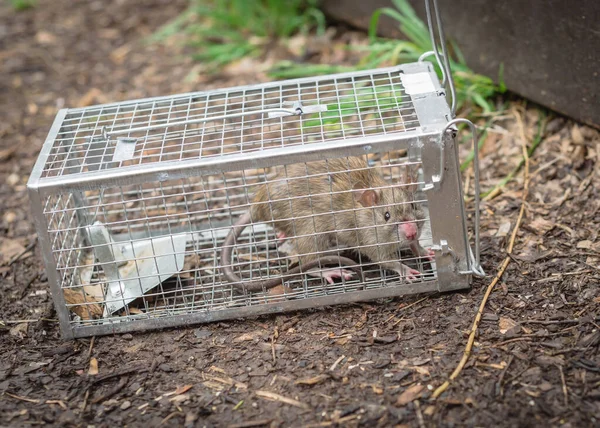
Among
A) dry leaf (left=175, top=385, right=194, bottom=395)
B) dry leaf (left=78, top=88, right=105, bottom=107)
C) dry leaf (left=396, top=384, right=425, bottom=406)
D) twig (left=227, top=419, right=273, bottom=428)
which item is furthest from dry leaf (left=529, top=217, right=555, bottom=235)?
dry leaf (left=78, top=88, right=105, bottom=107)

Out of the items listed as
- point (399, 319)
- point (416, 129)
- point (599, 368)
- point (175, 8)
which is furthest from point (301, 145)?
point (175, 8)

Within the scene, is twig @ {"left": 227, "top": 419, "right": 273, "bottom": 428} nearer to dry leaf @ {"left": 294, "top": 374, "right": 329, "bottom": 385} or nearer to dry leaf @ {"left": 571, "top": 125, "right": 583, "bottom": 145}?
dry leaf @ {"left": 294, "top": 374, "right": 329, "bottom": 385}

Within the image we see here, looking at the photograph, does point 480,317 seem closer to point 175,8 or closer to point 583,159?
point 583,159

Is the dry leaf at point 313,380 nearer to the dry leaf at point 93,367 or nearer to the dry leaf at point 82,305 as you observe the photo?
the dry leaf at point 93,367

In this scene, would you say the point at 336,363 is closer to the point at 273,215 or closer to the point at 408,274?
the point at 408,274

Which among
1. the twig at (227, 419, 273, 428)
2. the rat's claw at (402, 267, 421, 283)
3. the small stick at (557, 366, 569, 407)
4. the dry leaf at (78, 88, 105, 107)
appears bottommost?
the dry leaf at (78, 88, 105, 107)
